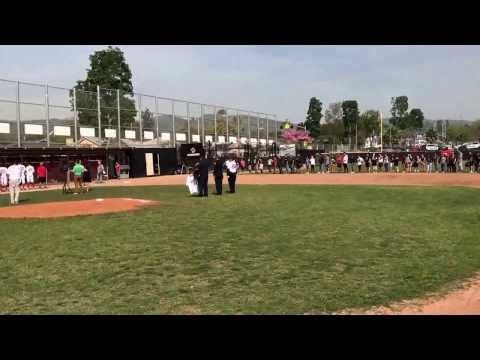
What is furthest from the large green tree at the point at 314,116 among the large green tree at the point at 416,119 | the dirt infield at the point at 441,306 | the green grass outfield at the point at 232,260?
the dirt infield at the point at 441,306

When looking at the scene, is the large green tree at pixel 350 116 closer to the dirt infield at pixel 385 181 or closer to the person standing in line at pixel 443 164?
the person standing in line at pixel 443 164

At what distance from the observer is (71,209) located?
16734 millimetres

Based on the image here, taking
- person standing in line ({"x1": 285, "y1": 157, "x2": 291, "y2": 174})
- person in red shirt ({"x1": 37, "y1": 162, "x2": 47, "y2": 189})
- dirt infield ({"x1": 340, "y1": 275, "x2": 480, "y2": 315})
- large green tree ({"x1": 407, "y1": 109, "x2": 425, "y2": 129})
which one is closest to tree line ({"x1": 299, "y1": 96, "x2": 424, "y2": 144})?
large green tree ({"x1": 407, "y1": 109, "x2": 425, "y2": 129})

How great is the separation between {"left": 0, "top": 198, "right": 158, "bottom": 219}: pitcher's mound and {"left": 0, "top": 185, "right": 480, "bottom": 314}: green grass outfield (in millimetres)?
1402

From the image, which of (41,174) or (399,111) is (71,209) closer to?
(41,174)

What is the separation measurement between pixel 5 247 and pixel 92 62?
65571 millimetres

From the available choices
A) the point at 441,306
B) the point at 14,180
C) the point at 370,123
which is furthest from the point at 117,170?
the point at 370,123

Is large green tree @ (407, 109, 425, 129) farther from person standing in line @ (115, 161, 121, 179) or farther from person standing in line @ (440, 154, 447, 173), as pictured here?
person standing in line @ (115, 161, 121, 179)

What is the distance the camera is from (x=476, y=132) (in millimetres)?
121250

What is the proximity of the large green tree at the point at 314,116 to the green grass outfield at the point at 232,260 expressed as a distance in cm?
11707

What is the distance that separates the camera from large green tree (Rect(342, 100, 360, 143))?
11881 cm

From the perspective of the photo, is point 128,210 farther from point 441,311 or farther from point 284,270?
point 441,311

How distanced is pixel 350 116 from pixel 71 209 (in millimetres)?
110501
